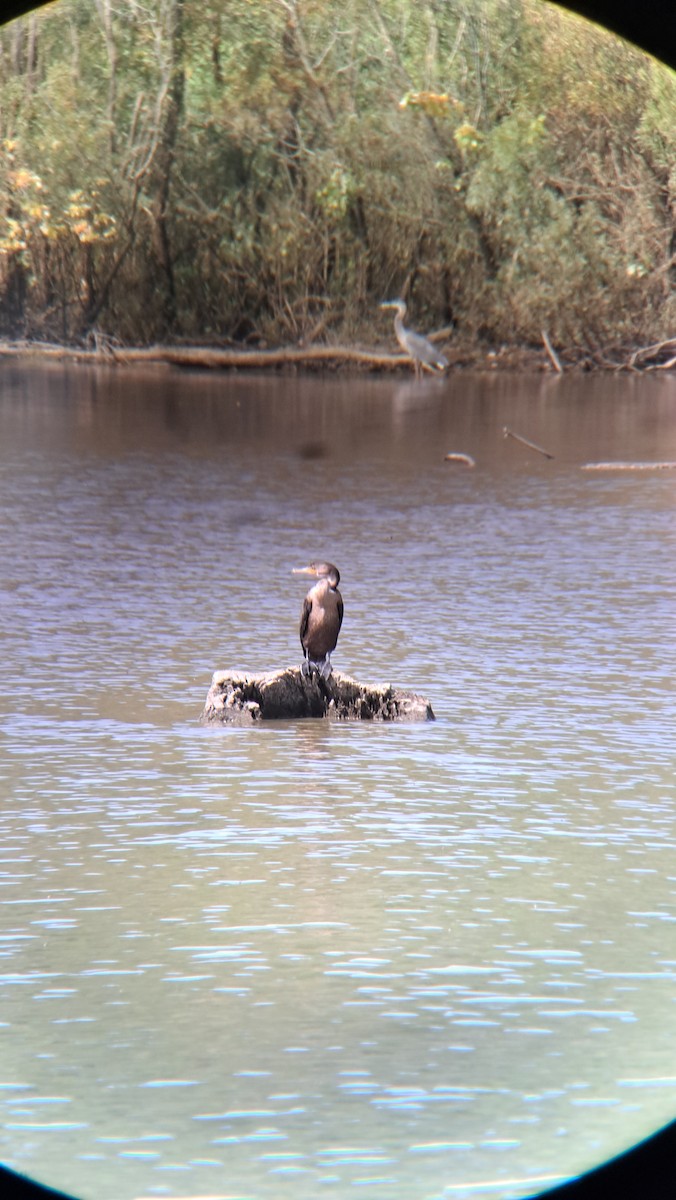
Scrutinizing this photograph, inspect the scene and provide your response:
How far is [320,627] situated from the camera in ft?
20.0

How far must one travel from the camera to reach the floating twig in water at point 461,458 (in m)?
13.7

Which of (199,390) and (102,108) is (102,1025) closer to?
(199,390)

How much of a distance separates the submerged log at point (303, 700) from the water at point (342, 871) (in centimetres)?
8

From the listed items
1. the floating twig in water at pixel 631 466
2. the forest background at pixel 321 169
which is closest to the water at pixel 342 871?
the floating twig in water at pixel 631 466

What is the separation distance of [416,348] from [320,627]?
16277mm

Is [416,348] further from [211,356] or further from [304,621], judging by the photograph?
[304,621]

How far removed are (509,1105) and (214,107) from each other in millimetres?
19686

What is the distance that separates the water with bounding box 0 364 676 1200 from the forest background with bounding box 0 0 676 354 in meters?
11.8

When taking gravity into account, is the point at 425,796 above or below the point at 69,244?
below

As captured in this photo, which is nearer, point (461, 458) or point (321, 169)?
point (461, 458)

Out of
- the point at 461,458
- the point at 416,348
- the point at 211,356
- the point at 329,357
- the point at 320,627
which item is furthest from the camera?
the point at 329,357

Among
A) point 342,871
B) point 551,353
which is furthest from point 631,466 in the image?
point 551,353

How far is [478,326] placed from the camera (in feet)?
77.3

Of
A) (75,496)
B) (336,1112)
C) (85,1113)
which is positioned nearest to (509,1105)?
(336,1112)
